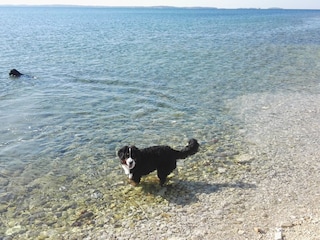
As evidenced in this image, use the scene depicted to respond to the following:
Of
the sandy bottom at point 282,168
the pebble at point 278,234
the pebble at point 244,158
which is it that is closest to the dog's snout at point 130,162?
the sandy bottom at point 282,168

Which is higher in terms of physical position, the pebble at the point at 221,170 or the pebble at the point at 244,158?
the pebble at the point at 221,170

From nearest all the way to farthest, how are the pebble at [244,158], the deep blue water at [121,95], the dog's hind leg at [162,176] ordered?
the dog's hind leg at [162,176] < the pebble at [244,158] < the deep blue water at [121,95]

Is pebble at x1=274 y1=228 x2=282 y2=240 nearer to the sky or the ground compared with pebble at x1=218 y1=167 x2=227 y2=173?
nearer to the sky

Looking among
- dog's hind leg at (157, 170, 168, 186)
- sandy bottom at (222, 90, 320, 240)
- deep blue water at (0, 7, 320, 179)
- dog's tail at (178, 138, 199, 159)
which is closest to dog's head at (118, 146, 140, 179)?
dog's hind leg at (157, 170, 168, 186)

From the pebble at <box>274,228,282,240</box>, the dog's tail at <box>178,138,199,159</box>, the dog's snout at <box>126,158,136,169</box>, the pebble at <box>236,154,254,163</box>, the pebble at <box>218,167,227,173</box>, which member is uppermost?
the dog's snout at <box>126,158,136,169</box>

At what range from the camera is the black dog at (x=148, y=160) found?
7133 millimetres

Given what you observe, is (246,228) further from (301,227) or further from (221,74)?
(221,74)

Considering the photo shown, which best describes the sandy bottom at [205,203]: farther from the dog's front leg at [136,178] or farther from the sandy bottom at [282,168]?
the dog's front leg at [136,178]

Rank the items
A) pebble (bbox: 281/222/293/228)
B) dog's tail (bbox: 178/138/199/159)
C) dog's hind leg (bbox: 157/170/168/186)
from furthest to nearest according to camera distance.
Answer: dog's tail (bbox: 178/138/199/159) < dog's hind leg (bbox: 157/170/168/186) < pebble (bbox: 281/222/293/228)

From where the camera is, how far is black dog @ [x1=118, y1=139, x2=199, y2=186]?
7.13 m

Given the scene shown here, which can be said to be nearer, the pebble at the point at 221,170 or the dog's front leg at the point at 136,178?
the dog's front leg at the point at 136,178

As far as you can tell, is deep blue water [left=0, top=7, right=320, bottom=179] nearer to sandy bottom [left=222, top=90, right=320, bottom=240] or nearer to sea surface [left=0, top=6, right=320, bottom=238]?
sea surface [left=0, top=6, right=320, bottom=238]

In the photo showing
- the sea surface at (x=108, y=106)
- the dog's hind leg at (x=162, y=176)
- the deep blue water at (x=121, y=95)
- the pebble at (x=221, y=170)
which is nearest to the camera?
the dog's hind leg at (x=162, y=176)

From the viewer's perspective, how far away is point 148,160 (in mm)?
7367
